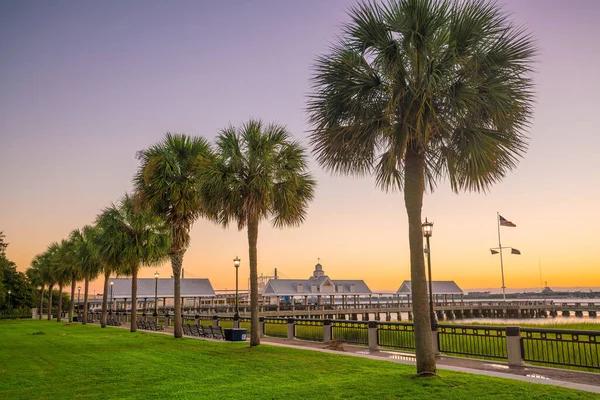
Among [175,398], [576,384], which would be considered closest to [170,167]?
[175,398]

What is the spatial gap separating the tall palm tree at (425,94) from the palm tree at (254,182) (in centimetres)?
874

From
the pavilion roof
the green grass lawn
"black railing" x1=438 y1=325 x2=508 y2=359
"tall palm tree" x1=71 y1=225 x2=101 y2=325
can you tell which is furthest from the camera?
the pavilion roof

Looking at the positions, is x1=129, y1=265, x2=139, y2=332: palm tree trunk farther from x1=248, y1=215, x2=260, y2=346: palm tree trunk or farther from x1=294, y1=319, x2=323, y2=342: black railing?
x1=248, y1=215, x2=260, y2=346: palm tree trunk

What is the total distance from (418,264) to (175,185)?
17.6 m

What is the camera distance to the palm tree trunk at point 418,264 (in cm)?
1214

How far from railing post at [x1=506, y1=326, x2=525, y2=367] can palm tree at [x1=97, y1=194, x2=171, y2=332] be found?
83.7 ft

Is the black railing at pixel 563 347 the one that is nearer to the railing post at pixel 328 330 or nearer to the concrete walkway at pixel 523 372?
the concrete walkway at pixel 523 372

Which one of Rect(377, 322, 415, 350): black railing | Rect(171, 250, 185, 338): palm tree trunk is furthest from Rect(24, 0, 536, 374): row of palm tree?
Rect(171, 250, 185, 338): palm tree trunk

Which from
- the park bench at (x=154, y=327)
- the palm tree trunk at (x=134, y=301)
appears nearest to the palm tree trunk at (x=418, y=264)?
the palm tree trunk at (x=134, y=301)

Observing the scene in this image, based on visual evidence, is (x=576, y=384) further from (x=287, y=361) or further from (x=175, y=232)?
(x=175, y=232)

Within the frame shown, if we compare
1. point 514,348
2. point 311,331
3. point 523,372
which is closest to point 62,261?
point 311,331

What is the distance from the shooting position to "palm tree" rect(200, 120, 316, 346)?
2156 centimetres

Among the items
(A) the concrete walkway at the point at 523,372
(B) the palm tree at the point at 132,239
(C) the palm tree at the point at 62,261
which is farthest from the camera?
(C) the palm tree at the point at 62,261

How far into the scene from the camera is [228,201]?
71.2ft
